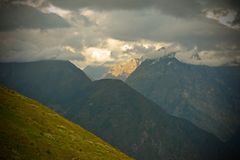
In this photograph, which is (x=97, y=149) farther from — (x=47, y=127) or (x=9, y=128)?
(x=9, y=128)

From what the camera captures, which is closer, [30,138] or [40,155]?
[40,155]

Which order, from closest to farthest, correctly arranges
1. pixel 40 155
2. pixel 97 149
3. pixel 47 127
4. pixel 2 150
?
pixel 2 150 → pixel 40 155 → pixel 47 127 → pixel 97 149

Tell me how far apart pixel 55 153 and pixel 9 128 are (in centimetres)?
669

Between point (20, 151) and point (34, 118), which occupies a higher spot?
point (20, 151)

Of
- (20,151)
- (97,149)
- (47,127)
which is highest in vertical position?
(20,151)

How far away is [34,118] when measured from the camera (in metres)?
52.9

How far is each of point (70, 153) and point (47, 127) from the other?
8688 mm

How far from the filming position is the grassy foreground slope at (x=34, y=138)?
3784cm

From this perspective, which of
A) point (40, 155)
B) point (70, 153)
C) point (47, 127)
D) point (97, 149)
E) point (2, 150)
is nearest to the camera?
point (2, 150)

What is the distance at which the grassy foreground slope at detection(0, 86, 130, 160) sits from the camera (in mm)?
37844

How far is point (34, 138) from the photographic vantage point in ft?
141

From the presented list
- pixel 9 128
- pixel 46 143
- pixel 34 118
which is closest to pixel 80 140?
pixel 34 118

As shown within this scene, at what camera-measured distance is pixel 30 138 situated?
4212 centimetres

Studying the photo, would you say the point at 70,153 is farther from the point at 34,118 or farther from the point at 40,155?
the point at 34,118
